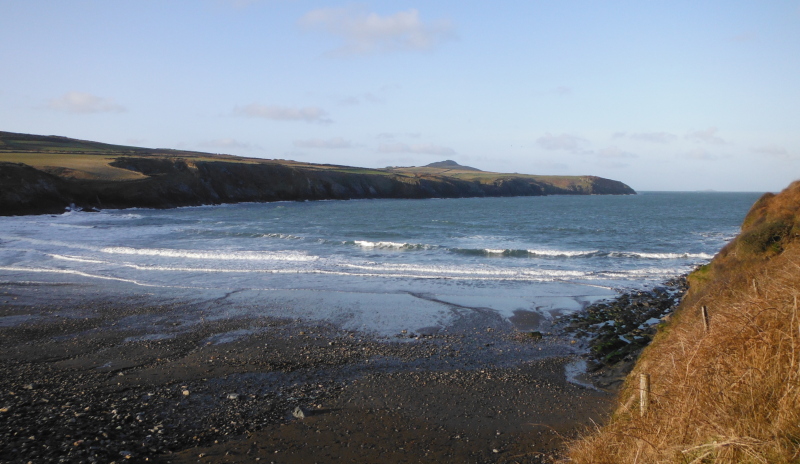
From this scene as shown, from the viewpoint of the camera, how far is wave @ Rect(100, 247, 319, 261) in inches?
1045

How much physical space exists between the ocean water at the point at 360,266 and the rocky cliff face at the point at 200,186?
1445 centimetres

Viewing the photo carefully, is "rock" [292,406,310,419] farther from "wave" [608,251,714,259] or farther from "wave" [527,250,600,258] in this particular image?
"wave" [608,251,714,259]

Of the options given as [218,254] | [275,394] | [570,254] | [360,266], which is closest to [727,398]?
[275,394]

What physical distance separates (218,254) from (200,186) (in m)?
58.8

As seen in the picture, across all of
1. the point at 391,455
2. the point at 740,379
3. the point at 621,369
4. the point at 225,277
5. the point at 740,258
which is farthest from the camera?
the point at 225,277

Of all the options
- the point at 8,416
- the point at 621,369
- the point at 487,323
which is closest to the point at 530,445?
the point at 621,369

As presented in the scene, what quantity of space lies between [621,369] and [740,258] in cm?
533

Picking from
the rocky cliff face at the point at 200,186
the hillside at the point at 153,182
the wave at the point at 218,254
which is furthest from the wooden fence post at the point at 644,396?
the hillside at the point at 153,182

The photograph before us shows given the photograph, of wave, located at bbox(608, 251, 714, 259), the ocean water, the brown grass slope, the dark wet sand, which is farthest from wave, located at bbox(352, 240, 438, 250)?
the brown grass slope

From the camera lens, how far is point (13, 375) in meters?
9.63

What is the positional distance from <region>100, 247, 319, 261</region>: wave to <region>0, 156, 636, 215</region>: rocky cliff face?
32155mm

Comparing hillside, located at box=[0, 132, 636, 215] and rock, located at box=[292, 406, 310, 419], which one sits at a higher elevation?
hillside, located at box=[0, 132, 636, 215]

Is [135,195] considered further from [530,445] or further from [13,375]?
[530,445]

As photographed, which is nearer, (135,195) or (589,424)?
(589,424)
